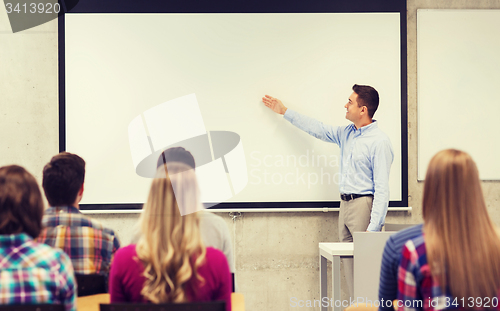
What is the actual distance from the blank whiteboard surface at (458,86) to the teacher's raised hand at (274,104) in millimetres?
1217

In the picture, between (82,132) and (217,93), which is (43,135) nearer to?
(82,132)

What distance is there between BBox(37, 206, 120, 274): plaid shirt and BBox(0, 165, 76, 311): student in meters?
0.41

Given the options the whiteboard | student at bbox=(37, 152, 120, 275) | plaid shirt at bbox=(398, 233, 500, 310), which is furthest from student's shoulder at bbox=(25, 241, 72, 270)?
the whiteboard

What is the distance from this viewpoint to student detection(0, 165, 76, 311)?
1.06 metres

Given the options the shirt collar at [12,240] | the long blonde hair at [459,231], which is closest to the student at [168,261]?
the shirt collar at [12,240]

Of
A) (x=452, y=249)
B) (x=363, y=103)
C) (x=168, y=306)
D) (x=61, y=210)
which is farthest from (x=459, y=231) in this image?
(x=363, y=103)

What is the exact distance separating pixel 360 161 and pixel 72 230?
2122 mm

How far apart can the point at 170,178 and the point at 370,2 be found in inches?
109

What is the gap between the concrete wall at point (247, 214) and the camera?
3.19 m

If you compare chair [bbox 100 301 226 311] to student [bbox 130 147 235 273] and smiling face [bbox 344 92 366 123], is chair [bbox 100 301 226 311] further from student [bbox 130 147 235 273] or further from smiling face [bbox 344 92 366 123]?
smiling face [bbox 344 92 366 123]

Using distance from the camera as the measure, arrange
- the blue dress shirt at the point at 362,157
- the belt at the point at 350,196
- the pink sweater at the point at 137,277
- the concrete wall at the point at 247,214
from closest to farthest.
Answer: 1. the pink sweater at the point at 137,277
2. the blue dress shirt at the point at 362,157
3. the belt at the point at 350,196
4. the concrete wall at the point at 247,214

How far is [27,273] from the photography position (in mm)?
1062

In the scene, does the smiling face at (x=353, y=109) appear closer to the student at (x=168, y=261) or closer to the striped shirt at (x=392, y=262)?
the striped shirt at (x=392, y=262)

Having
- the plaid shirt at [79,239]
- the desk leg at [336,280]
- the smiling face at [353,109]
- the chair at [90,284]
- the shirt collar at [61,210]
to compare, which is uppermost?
the smiling face at [353,109]
